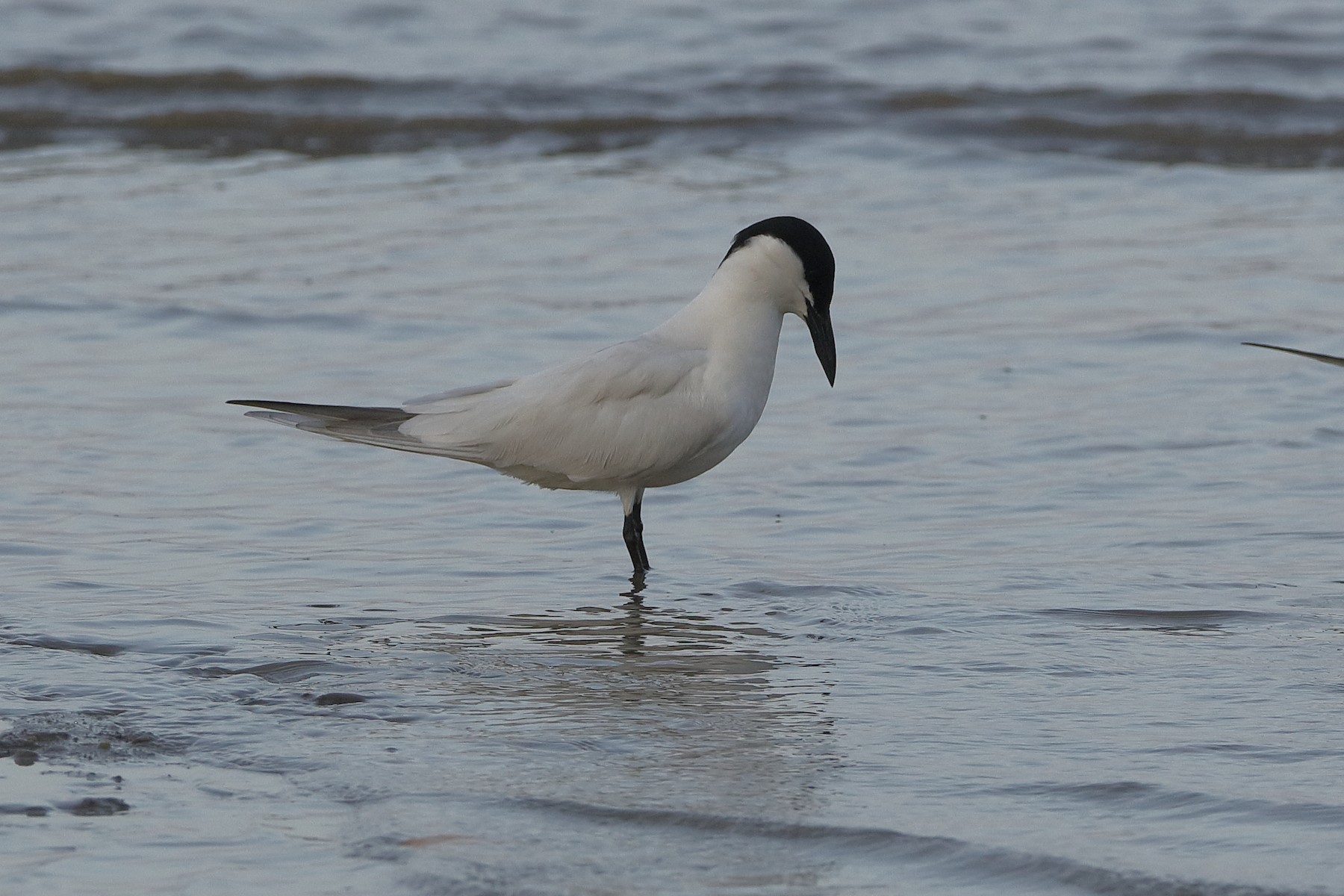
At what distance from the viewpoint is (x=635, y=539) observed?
4.76 meters

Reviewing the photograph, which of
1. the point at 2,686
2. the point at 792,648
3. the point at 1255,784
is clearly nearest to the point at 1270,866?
the point at 1255,784

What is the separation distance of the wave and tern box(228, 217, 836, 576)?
6.23 metres

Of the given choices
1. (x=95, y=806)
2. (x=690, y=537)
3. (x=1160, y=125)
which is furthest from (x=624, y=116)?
(x=95, y=806)

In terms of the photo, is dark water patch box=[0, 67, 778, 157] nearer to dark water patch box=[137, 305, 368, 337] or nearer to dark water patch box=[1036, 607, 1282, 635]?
dark water patch box=[137, 305, 368, 337]

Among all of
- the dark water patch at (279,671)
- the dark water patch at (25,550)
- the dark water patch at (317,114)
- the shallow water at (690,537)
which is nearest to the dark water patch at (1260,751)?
the shallow water at (690,537)

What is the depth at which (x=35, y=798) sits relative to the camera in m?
3.13

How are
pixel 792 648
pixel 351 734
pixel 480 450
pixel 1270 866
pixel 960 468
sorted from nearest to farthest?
pixel 1270 866, pixel 351 734, pixel 792 648, pixel 480 450, pixel 960 468

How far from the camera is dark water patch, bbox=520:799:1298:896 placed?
279 centimetres

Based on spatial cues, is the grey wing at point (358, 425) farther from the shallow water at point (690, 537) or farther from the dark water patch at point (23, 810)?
the dark water patch at point (23, 810)

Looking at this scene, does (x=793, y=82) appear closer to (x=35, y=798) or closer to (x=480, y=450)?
(x=480, y=450)

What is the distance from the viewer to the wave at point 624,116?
11.1 metres

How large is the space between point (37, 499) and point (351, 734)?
6.35ft

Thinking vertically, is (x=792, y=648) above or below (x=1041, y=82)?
below

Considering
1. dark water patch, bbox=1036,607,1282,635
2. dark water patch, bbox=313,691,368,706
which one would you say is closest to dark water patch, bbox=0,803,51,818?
dark water patch, bbox=313,691,368,706
